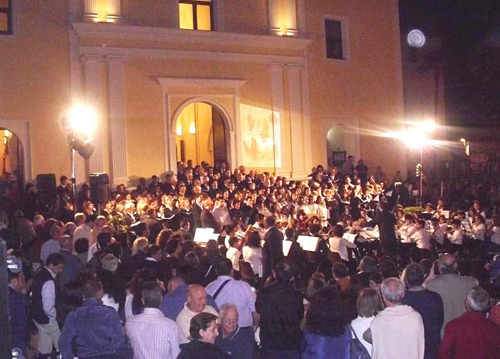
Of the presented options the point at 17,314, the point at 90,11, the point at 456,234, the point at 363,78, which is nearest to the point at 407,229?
the point at 456,234

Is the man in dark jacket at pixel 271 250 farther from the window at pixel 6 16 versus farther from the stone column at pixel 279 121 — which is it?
the stone column at pixel 279 121

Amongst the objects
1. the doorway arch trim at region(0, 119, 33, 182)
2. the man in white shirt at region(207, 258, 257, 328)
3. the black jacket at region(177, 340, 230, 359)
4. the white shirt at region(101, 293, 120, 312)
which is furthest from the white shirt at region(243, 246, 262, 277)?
the doorway arch trim at region(0, 119, 33, 182)

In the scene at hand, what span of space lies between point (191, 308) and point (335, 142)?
24543 mm

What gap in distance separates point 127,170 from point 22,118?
350 centimetres

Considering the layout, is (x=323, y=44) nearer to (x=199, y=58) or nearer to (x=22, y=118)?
(x=199, y=58)

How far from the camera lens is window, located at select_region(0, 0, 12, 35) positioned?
23.5 metres

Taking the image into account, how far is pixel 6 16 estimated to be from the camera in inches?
929

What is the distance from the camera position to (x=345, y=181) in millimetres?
25750

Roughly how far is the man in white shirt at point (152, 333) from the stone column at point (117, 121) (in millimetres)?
16904

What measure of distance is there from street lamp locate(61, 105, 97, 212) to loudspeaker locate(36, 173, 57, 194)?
56cm

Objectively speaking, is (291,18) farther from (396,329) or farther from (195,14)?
(396,329)

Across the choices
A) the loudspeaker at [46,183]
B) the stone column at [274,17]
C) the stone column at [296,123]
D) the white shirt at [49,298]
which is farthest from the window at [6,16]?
the white shirt at [49,298]

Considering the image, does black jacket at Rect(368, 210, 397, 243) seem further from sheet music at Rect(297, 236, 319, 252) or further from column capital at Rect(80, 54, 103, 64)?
column capital at Rect(80, 54, 103, 64)

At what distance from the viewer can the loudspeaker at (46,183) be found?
21.2m
